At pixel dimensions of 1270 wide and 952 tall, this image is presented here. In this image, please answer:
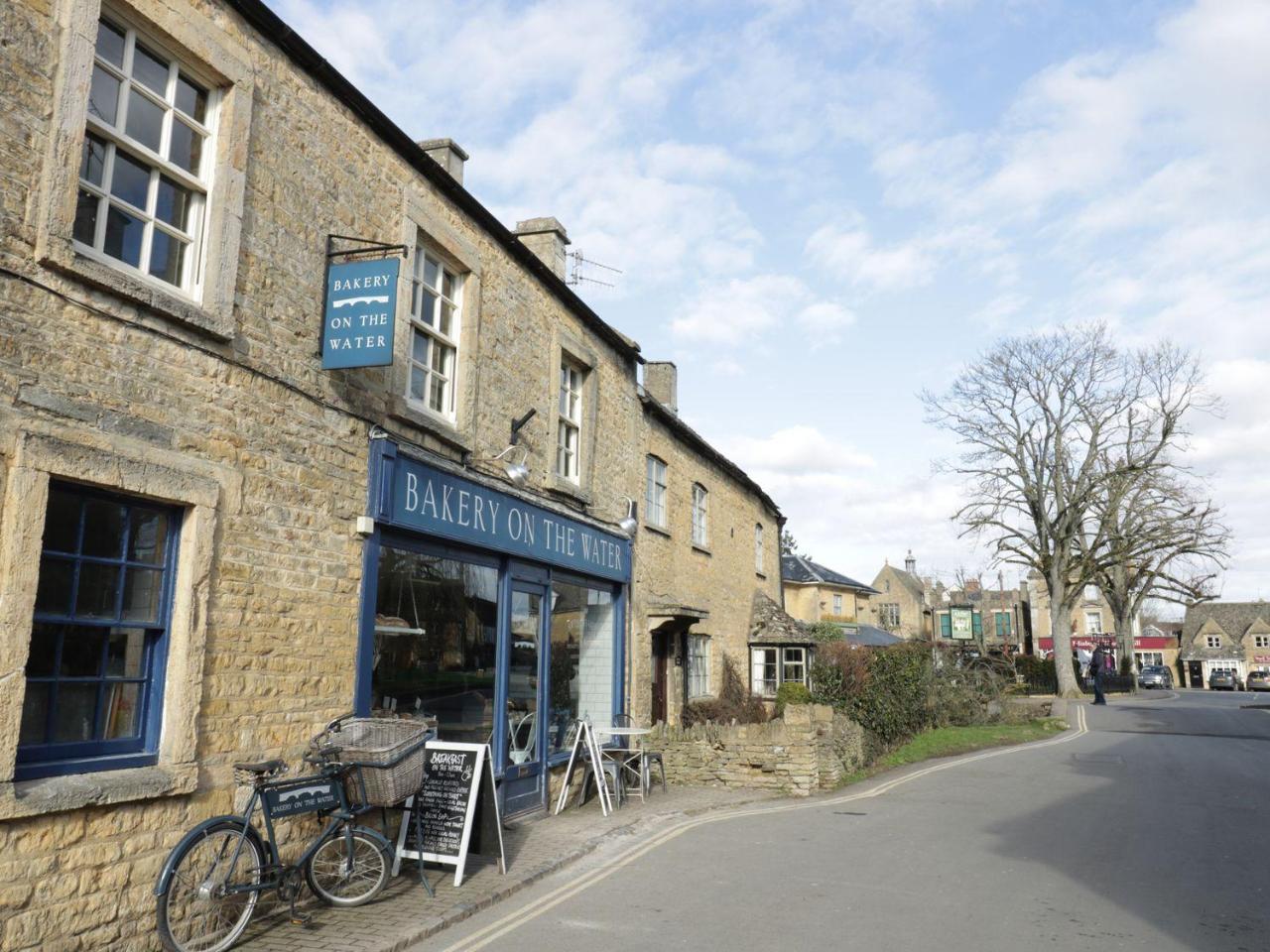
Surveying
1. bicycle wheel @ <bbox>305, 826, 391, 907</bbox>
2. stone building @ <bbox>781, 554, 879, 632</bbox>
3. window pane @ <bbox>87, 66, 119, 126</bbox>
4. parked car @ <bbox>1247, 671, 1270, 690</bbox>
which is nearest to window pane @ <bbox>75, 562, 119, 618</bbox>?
bicycle wheel @ <bbox>305, 826, 391, 907</bbox>

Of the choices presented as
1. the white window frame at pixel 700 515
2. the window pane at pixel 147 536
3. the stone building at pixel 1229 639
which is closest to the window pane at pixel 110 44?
the window pane at pixel 147 536

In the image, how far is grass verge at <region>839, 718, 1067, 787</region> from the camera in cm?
1691

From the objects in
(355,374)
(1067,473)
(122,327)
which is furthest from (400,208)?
(1067,473)

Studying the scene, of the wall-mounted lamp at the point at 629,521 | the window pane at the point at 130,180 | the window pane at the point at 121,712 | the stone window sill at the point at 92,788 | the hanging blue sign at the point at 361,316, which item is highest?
the window pane at the point at 130,180

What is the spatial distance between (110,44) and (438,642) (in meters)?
5.58

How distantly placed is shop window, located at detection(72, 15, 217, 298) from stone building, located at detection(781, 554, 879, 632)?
44.3 m

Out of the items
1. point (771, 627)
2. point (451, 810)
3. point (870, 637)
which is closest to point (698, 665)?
point (771, 627)

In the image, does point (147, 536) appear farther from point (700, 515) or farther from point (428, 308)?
point (700, 515)

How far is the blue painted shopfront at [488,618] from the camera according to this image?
8.39m

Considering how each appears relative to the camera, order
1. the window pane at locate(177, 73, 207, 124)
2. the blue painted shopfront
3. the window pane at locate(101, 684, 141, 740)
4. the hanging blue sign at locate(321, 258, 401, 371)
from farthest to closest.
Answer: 1. the blue painted shopfront
2. the hanging blue sign at locate(321, 258, 401, 371)
3. the window pane at locate(177, 73, 207, 124)
4. the window pane at locate(101, 684, 141, 740)

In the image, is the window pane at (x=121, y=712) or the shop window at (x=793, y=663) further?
the shop window at (x=793, y=663)

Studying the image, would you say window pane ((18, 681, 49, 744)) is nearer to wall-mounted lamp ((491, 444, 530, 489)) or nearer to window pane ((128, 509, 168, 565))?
window pane ((128, 509, 168, 565))

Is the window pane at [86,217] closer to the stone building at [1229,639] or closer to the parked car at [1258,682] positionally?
the parked car at [1258,682]

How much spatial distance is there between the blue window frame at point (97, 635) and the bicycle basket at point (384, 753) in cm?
146
